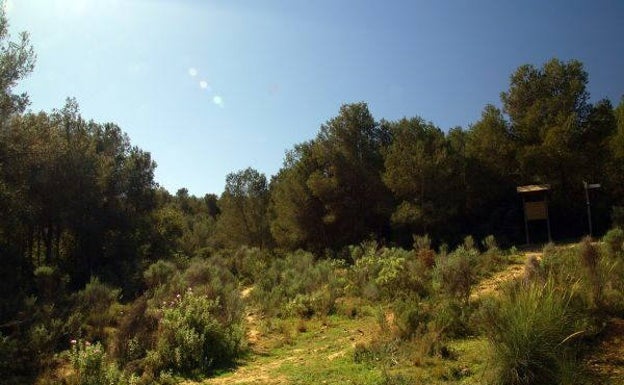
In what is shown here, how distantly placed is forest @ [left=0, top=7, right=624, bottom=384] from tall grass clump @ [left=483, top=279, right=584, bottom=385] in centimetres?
3

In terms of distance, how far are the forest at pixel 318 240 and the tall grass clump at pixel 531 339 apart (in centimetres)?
3

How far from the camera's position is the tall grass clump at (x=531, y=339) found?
591 cm

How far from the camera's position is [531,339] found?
609 centimetres

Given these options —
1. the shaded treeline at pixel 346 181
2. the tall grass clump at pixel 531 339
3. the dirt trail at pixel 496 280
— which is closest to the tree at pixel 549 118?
the shaded treeline at pixel 346 181

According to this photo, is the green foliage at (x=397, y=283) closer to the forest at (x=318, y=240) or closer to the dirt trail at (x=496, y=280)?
the forest at (x=318, y=240)

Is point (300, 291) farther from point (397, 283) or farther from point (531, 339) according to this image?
point (531, 339)

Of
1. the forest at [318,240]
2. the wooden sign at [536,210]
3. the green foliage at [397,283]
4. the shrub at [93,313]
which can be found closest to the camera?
the forest at [318,240]

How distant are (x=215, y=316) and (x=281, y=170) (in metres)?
25.5

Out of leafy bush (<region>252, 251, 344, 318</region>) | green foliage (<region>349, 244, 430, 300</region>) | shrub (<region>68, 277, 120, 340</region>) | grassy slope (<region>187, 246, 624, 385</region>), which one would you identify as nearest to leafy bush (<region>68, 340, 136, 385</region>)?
grassy slope (<region>187, 246, 624, 385</region>)

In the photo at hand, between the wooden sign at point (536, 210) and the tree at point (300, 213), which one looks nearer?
the wooden sign at point (536, 210)

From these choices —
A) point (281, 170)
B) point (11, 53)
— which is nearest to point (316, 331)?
point (11, 53)

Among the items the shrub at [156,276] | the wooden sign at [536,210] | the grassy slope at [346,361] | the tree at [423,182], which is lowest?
the grassy slope at [346,361]

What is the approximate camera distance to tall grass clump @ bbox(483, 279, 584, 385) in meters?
5.91

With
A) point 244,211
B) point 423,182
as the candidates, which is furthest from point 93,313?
point 244,211
